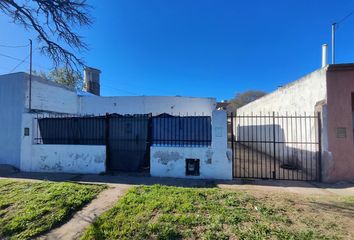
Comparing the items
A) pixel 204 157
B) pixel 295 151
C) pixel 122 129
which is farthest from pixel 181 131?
pixel 295 151

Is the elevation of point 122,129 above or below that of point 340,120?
below

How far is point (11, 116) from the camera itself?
10.2 meters

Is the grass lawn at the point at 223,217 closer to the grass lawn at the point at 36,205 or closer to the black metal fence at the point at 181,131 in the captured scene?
the grass lawn at the point at 36,205

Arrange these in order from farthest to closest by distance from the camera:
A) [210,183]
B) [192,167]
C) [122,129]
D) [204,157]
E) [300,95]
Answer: [300,95], [122,129], [192,167], [204,157], [210,183]

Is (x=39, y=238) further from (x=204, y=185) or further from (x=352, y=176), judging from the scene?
(x=352, y=176)

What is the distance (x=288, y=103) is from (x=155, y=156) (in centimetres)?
718

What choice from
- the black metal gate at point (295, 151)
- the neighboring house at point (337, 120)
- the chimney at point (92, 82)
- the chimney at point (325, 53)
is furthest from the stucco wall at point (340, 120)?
the chimney at point (92, 82)

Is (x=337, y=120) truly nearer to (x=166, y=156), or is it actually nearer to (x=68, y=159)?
(x=166, y=156)

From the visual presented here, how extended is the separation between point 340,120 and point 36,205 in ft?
30.2

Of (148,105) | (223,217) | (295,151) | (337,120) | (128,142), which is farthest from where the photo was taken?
(148,105)

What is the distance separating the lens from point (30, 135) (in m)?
9.50

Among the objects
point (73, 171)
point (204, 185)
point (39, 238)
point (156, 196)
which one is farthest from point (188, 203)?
point (73, 171)

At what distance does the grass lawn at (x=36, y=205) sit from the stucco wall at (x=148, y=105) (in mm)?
9858

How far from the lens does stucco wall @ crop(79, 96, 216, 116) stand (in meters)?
16.7
